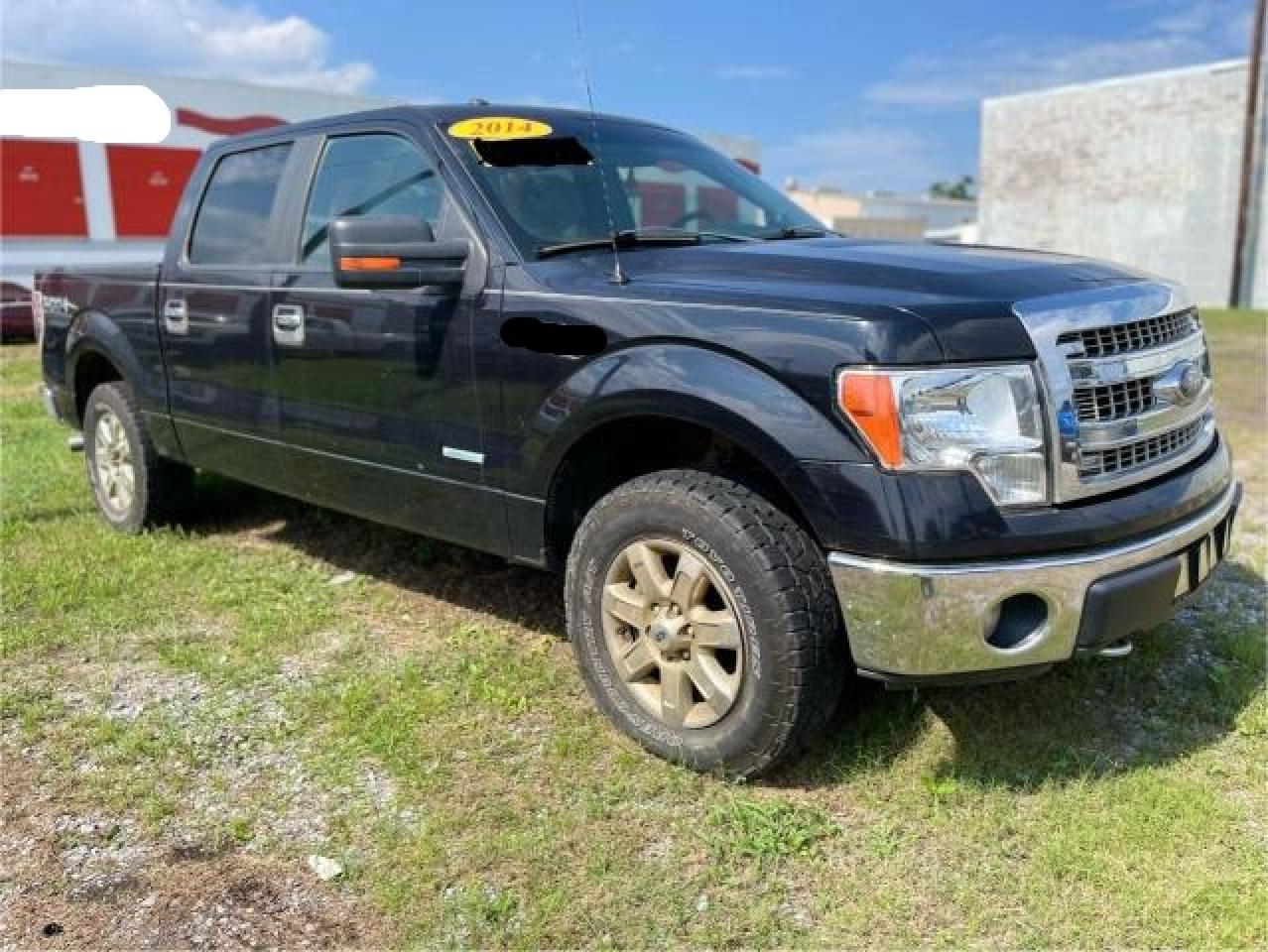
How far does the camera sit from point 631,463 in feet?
11.2

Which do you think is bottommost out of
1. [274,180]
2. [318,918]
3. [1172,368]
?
[318,918]

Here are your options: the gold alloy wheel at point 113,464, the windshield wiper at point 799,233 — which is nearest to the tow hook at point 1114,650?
the windshield wiper at point 799,233

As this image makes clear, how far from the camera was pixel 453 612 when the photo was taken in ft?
14.3

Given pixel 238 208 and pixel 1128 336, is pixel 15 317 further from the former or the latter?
pixel 1128 336

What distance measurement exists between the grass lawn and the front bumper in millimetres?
462

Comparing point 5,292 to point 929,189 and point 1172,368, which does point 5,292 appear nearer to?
point 1172,368

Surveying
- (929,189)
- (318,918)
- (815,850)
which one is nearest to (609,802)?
(815,850)

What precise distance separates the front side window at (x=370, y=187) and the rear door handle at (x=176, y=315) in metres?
0.84

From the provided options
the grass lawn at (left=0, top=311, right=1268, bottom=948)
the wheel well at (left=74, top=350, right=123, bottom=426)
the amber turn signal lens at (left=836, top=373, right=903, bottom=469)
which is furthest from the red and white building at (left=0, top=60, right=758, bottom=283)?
the amber turn signal lens at (left=836, top=373, right=903, bottom=469)

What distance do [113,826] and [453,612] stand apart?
1637 mm

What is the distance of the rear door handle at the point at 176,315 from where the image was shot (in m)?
4.70

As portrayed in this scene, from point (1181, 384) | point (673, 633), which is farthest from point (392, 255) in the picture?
point (1181, 384)

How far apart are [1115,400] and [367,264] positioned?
2141mm

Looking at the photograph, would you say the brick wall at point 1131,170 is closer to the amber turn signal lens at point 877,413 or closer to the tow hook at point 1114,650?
the tow hook at point 1114,650
